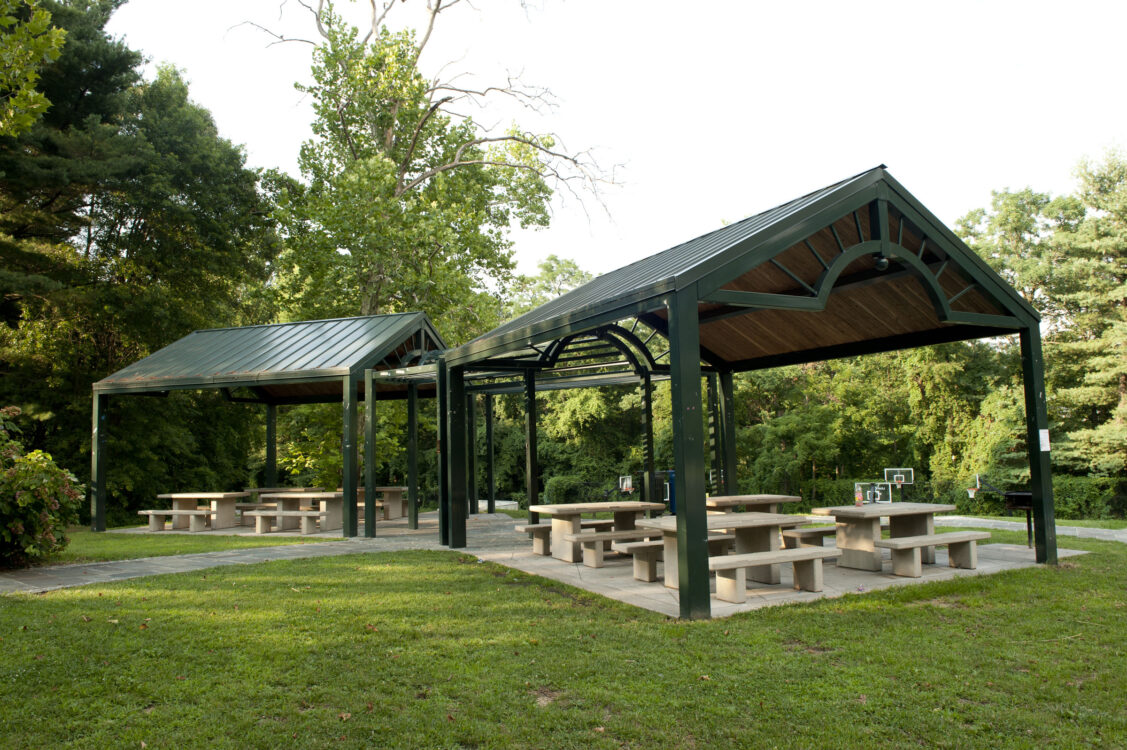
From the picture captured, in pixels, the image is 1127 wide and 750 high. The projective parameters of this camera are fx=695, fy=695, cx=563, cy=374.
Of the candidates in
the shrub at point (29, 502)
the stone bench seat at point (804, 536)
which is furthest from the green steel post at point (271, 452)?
the stone bench seat at point (804, 536)

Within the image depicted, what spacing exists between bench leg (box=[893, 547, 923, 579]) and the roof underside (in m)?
2.43

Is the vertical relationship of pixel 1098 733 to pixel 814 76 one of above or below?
below

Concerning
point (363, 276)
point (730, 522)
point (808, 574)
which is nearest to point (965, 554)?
point (808, 574)

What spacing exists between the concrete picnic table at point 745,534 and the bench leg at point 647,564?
0.25 metres

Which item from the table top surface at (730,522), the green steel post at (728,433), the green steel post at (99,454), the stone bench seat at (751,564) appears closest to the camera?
the stone bench seat at (751,564)

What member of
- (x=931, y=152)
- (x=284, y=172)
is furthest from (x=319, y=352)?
(x=931, y=152)

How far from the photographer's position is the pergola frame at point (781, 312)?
5.42 meters

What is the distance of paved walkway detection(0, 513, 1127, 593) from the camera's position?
296 inches

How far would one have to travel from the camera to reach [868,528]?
7.50m

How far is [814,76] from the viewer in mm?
15758

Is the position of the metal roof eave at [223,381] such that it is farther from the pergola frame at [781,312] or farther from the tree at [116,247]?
the tree at [116,247]

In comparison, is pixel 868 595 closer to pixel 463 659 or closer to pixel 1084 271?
pixel 463 659

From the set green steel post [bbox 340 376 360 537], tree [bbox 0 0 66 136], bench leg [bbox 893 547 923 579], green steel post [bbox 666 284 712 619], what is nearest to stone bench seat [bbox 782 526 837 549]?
bench leg [bbox 893 547 923 579]

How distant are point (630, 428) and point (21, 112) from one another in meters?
20.7
